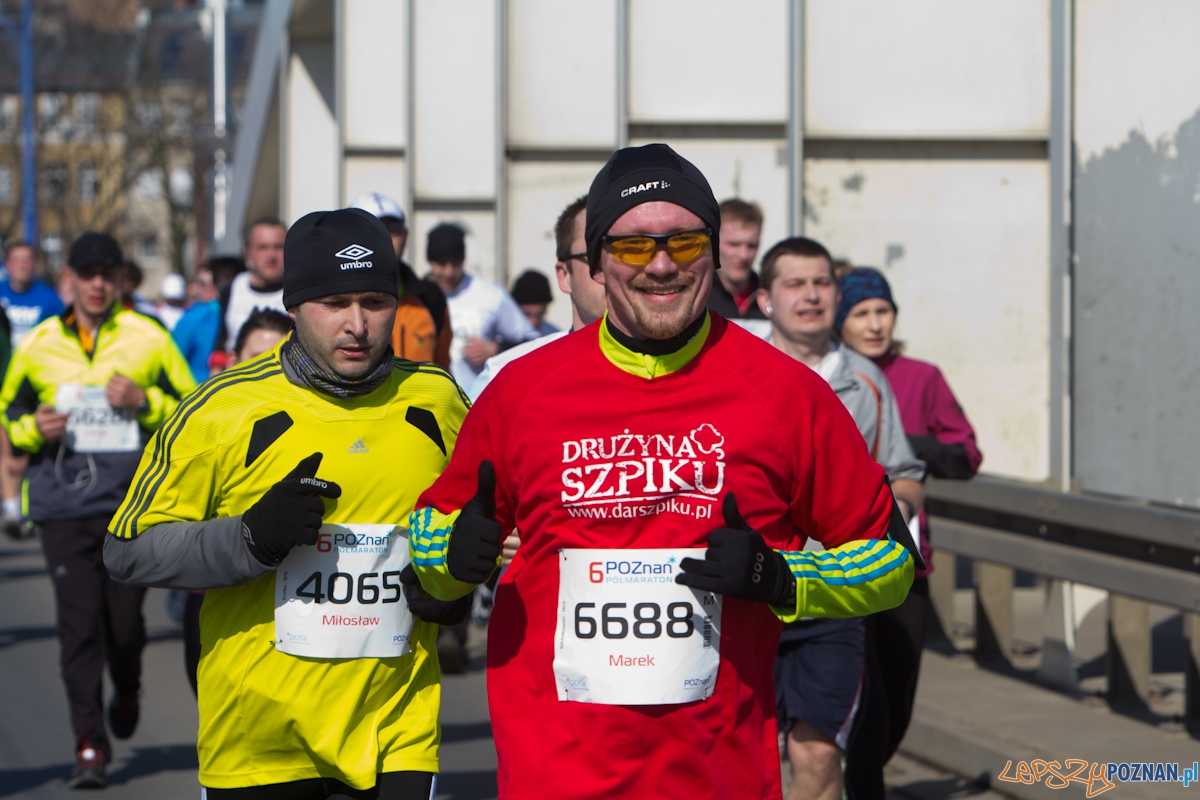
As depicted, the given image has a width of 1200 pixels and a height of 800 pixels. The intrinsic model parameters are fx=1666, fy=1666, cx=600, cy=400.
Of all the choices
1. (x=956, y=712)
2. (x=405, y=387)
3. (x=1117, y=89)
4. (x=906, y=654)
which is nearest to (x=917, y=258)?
(x=1117, y=89)

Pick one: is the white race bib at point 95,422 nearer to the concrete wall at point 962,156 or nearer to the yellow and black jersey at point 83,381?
the yellow and black jersey at point 83,381

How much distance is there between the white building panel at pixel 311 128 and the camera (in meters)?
20.1

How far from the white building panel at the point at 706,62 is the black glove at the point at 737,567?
28.3ft

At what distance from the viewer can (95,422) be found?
7.46 m

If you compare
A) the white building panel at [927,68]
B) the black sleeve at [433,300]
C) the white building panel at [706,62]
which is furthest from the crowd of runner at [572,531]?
the white building panel at [706,62]

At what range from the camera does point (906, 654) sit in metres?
5.78

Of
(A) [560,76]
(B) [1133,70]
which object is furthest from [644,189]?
(A) [560,76]

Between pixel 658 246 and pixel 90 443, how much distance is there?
4921 millimetres

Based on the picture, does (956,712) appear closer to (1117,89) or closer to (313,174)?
(1117,89)

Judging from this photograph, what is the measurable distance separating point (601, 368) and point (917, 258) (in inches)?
306

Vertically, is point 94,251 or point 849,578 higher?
point 94,251

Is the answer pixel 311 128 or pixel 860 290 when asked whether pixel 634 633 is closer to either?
pixel 860 290

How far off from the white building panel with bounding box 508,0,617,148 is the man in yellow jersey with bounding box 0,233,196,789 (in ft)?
15.3

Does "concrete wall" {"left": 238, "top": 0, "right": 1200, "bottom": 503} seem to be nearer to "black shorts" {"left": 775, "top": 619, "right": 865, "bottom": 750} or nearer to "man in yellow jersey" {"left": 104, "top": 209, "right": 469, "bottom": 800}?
"black shorts" {"left": 775, "top": 619, "right": 865, "bottom": 750}
